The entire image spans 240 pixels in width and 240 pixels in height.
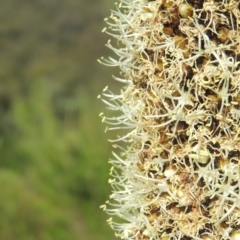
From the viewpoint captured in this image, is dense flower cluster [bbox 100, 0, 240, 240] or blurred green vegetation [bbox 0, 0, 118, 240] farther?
blurred green vegetation [bbox 0, 0, 118, 240]

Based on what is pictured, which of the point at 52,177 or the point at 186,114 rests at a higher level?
the point at 52,177

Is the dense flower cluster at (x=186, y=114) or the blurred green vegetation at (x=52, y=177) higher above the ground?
the blurred green vegetation at (x=52, y=177)

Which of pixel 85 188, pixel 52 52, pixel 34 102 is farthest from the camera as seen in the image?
pixel 52 52

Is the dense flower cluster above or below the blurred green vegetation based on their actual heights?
below

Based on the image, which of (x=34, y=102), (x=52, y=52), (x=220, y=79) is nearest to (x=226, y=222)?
(x=220, y=79)

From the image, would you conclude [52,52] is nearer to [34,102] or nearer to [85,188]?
[34,102]

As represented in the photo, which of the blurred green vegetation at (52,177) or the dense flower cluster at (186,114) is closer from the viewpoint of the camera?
the dense flower cluster at (186,114)

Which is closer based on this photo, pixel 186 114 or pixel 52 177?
pixel 186 114

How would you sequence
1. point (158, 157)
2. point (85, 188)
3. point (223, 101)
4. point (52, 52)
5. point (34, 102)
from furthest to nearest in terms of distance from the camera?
point (52, 52) < point (34, 102) < point (85, 188) < point (158, 157) < point (223, 101)
